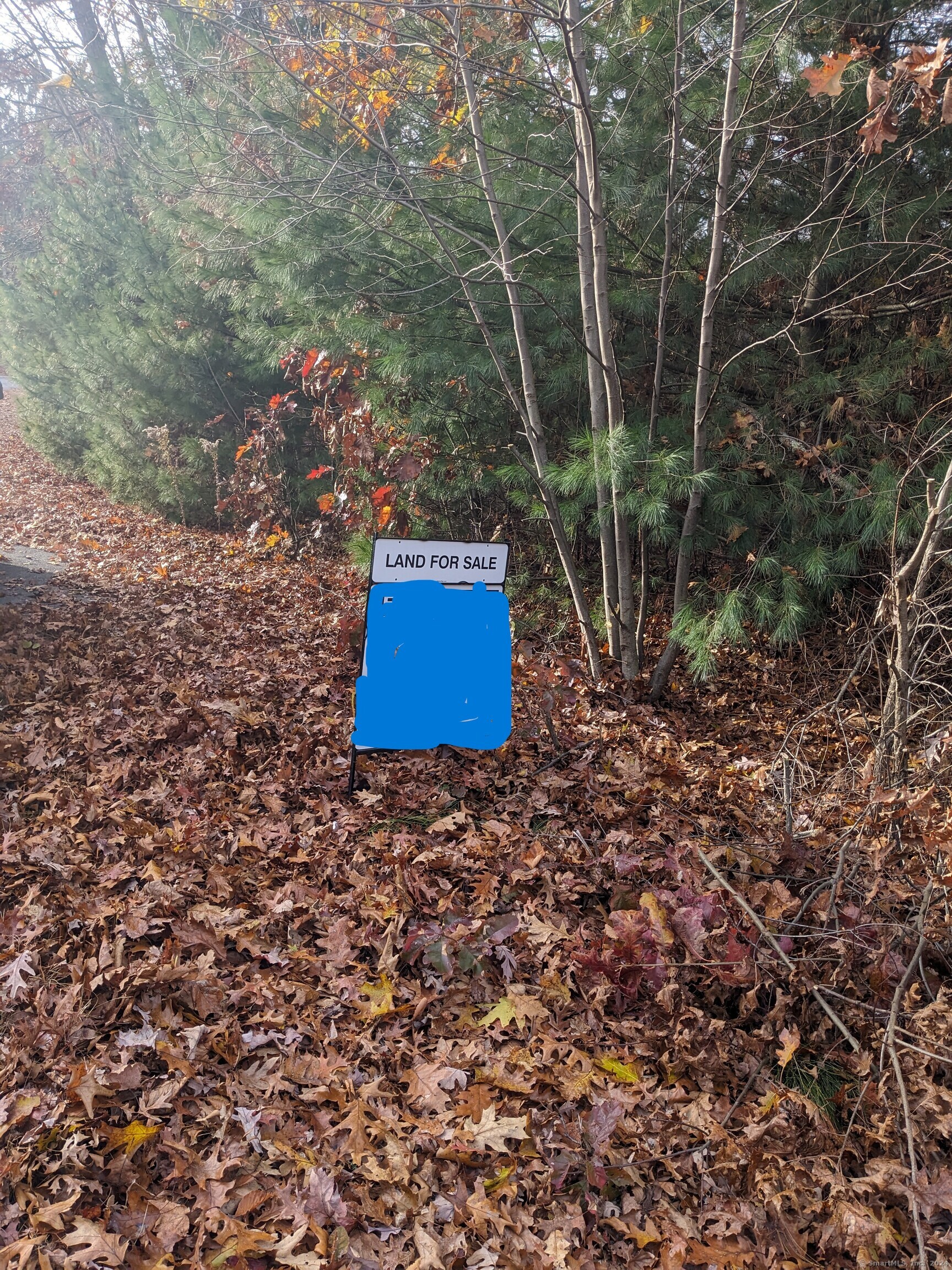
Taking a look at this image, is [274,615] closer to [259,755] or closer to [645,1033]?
[259,755]

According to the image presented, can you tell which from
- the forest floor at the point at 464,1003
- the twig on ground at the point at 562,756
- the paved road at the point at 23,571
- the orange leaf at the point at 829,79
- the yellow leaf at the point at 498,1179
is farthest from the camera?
the paved road at the point at 23,571

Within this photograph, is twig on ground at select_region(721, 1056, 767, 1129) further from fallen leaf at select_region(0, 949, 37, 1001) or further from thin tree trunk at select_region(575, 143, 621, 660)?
thin tree trunk at select_region(575, 143, 621, 660)

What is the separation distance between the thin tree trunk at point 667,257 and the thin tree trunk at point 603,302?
122 millimetres

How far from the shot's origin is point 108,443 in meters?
13.7

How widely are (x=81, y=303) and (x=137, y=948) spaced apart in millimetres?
13842

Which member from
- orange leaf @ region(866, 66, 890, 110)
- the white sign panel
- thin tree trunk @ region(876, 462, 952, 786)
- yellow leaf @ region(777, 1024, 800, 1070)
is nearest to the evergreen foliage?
thin tree trunk @ region(876, 462, 952, 786)

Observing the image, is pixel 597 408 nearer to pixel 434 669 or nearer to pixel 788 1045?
pixel 434 669

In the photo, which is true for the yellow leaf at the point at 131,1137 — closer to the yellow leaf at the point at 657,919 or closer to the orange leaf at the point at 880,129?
the yellow leaf at the point at 657,919

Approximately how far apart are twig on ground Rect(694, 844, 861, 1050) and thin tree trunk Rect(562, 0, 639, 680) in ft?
8.47

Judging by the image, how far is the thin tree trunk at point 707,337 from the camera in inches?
170

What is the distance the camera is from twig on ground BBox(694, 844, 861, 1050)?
2.80 m

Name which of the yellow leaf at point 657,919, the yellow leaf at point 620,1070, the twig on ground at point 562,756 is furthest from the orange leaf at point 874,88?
the yellow leaf at point 620,1070

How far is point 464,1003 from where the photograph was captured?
3.17m

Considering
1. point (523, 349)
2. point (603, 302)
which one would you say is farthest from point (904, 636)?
point (523, 349)
